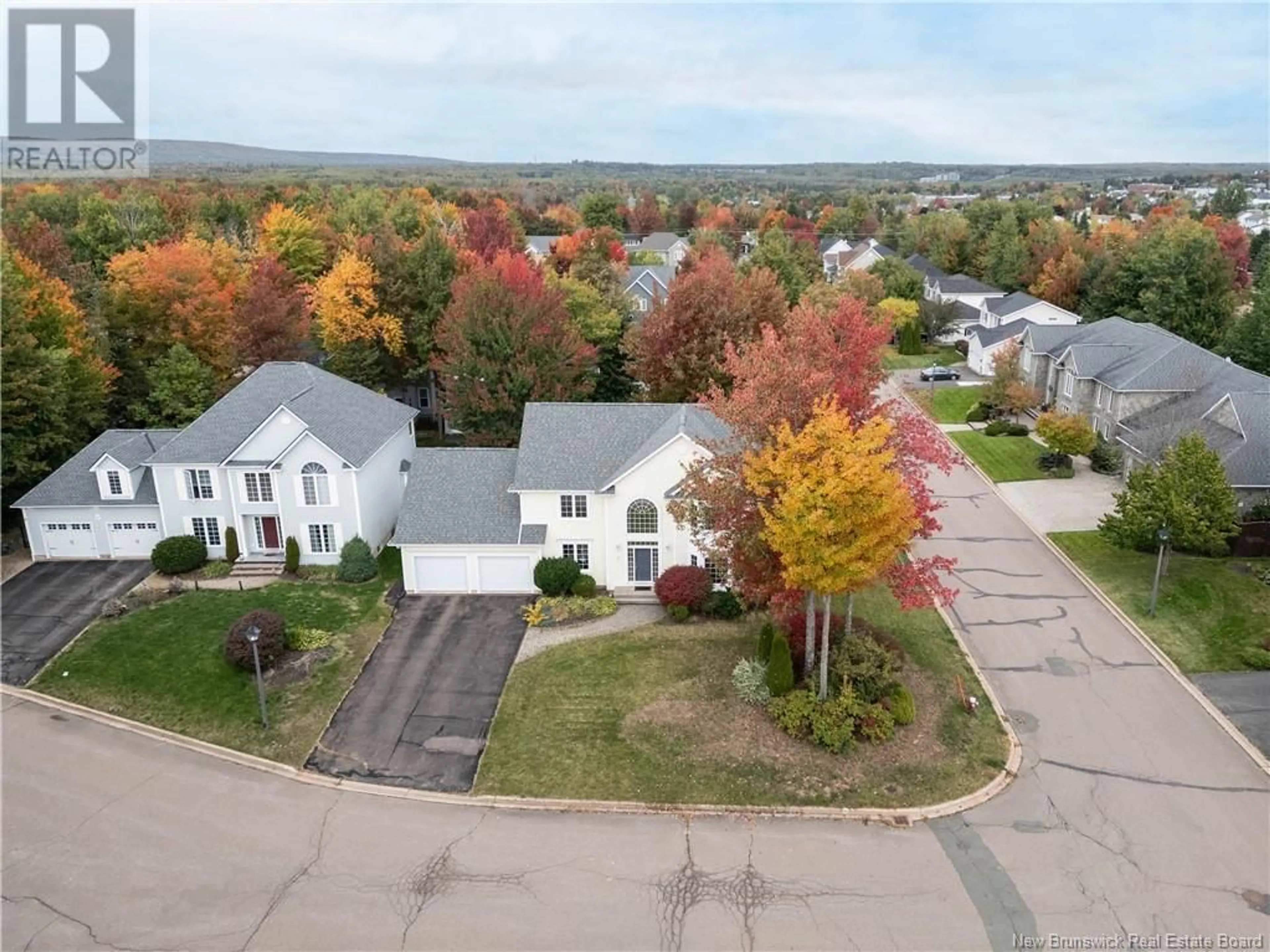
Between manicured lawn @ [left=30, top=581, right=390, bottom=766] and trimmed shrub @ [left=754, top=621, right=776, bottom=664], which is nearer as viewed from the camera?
manicured lawn @ [left=30, top=581, right=390, bottom=766]

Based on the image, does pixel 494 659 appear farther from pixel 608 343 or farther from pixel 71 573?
pixel 608 343

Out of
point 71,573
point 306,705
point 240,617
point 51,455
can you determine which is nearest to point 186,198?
point 51,455

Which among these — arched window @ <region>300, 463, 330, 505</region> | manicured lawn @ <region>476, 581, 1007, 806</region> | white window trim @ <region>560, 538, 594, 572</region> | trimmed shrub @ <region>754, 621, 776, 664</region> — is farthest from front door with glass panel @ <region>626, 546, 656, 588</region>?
arched window @ <region>300, 463, 330, 505</region>

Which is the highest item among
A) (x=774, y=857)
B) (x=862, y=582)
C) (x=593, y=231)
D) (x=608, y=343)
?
(x=593, y=231)

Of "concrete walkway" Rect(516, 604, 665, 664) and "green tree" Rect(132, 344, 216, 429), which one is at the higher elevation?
"green tree" Rect(132, 344, 216, 429)

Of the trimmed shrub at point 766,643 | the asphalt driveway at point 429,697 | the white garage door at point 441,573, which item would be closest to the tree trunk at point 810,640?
the trimmed shrub at point 766,643

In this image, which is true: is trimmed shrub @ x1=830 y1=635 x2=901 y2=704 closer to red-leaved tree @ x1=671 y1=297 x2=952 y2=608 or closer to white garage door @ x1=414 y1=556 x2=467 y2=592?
red-leaved tree @ x1=671 y1=297 x2=952 y2=608

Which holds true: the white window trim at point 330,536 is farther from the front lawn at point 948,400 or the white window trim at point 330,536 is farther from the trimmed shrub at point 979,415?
the trimmed shrub at point 979,415
